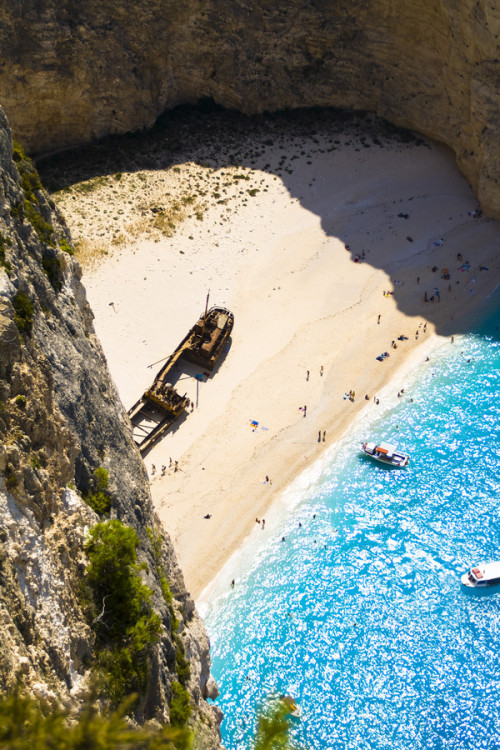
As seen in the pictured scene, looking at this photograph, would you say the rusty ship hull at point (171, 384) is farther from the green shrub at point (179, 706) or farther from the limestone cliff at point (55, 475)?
the green shrub at point (179, 706)

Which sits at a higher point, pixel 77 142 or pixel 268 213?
pixel 268 213

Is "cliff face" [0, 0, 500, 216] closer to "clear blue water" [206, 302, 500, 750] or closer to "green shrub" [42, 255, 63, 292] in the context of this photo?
"clear blue water" [206, 302, 500, 750]

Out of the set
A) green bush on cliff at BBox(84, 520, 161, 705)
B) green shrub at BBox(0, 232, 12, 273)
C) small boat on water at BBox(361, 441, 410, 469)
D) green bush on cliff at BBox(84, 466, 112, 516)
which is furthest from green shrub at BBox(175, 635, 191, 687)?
small boat on water at BBox(361, 441, 410, 469)

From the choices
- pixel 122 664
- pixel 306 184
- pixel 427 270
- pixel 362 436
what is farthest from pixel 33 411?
pixel 306 184

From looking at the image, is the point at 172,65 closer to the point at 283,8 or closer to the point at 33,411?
the point at 283,8

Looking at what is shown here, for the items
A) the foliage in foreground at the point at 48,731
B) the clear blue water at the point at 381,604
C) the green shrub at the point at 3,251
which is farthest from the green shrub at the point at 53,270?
the clear blue water at the point at 381,604
